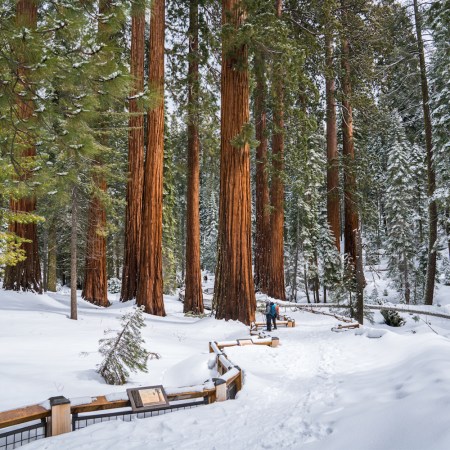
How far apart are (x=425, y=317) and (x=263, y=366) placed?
1098 cm

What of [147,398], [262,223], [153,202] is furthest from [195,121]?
[147,398]

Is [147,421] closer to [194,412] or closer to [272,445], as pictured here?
[194,412]

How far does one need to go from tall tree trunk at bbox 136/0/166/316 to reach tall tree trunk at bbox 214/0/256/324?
2.74 metres

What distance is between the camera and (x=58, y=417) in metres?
3.60

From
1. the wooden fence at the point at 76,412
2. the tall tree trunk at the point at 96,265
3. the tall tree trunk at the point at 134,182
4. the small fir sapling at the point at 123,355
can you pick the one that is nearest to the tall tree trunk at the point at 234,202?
the tall tree trunk at the point at 134,182

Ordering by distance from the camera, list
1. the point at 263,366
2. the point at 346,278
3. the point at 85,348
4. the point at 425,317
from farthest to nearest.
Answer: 1. the point at 346,278
2. the point at 425,317
3. the point at 85,348
4. the point at 263,366

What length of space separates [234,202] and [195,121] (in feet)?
18.3

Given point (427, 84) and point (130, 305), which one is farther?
point (427, 84)

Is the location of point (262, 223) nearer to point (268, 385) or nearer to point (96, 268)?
point (96, 268)

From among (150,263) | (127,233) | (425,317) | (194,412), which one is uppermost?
(127,233)

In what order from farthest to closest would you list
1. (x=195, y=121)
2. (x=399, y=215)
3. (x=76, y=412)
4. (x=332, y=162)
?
(x=399, y=215), (x=332, y=162), (x=195, y=121), (x=76, y=412)

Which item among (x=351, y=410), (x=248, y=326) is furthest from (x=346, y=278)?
(x=351, y=410)

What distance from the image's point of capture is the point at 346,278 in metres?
17.3

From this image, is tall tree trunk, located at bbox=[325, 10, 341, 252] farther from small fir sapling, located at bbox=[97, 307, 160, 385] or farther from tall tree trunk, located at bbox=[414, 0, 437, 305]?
small fir sapling, located at bbox=[97, 307, 160, 385]
